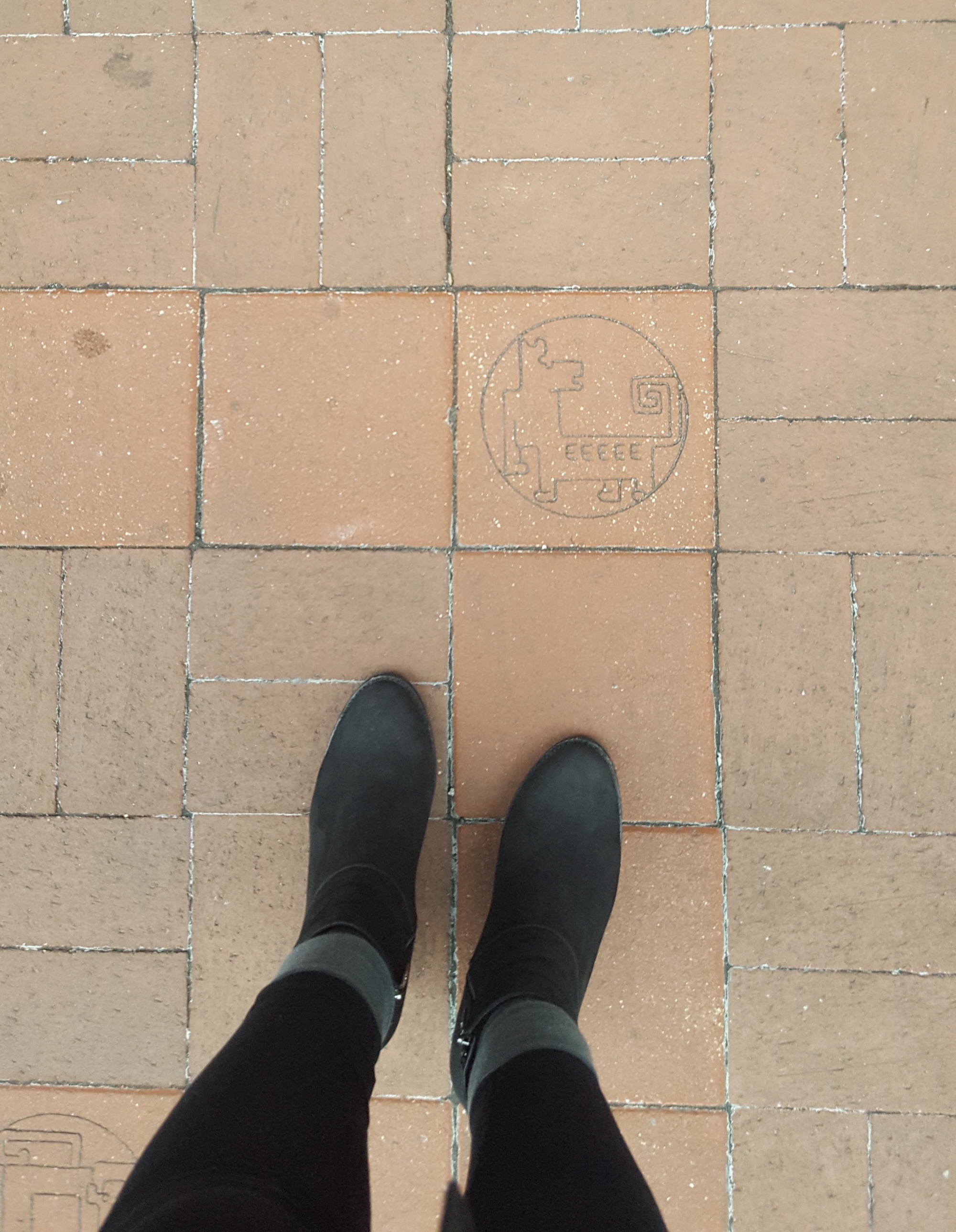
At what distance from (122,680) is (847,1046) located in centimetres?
177

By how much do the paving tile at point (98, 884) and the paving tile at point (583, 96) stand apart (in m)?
1.70

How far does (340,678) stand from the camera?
5.89ft

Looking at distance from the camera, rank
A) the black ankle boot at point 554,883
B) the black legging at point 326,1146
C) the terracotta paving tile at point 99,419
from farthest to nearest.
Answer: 1. the terracotta paving tile at point 99,419
2. the black ankle boot at point 554,883
3. the black legging at point 326,1146

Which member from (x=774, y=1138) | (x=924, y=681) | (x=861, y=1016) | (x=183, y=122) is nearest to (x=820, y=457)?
(x=924, y=681)

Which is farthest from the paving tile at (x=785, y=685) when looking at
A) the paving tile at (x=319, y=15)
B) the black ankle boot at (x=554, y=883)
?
the paving tile at (x=319, y=15)

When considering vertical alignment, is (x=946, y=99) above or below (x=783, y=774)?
above

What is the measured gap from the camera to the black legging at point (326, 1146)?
39.1 inches

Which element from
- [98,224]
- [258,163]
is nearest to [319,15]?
[258,163]

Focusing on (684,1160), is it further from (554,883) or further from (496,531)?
(496,531)

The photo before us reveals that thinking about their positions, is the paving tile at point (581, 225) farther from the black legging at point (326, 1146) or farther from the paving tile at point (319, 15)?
the black legging at point (326, 1146)

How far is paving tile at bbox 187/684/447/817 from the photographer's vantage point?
5.84ft

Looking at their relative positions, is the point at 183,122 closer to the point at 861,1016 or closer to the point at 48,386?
the point at 48,386

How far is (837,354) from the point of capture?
1790 mm

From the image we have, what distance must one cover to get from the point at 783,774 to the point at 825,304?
1.05 metres
